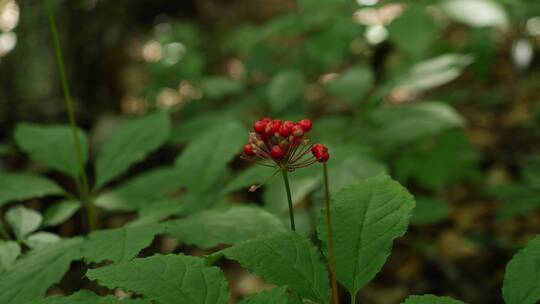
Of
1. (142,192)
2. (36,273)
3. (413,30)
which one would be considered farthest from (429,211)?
(36,273)

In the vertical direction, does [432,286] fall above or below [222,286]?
below

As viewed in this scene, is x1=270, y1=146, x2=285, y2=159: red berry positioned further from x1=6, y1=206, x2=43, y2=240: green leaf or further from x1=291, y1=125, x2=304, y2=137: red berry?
x1=6, y1=206, x2=43, y2=240: green leaf

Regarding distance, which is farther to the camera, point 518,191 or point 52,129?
point 518,191

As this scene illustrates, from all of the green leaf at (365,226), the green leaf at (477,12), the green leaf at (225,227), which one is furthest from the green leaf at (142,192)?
the green leaf at (477,12)

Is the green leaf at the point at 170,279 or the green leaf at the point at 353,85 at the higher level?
the green leaf at the point at 170,279

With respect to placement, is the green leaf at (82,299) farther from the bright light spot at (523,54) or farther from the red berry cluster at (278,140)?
the bright light spot at (523,54)

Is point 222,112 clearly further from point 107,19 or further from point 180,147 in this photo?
point 107,19

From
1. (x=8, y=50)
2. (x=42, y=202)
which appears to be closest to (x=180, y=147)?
(x=42, y=202)

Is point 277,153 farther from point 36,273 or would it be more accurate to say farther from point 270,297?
point 36,273
